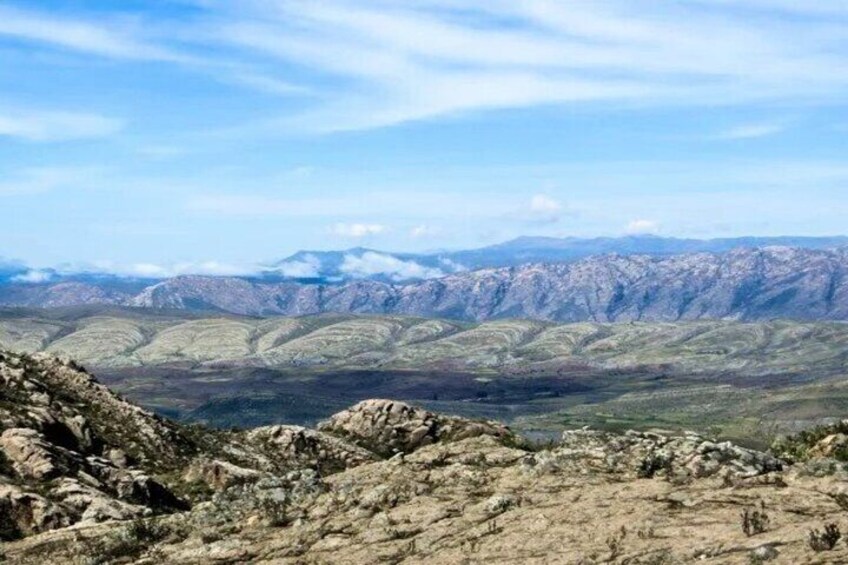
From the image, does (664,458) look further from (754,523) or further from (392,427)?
(392,427)

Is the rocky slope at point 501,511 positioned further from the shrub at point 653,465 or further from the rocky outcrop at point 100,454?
the rocky outcrop at point 100,454

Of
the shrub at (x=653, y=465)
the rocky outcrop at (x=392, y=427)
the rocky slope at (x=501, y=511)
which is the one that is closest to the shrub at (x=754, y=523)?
the rocky slope at (x=501, y=511)

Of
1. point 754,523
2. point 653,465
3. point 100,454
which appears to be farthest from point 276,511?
point 100,454

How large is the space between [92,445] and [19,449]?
8.38 m

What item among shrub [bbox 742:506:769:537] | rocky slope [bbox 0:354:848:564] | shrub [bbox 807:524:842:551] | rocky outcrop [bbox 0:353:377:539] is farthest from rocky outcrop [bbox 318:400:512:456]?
shrub [bbox 807:524:842:551]

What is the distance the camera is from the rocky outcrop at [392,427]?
264 ft

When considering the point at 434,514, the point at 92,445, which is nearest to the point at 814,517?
the point at 434,514

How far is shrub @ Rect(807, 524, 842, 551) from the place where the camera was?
1973 cm

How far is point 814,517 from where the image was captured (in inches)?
886

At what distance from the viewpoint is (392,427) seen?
83312mm

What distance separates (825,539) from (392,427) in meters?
65.1

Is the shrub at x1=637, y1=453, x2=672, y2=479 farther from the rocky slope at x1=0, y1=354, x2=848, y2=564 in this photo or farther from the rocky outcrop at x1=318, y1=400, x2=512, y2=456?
the rocky outcrop at x1=318, y1=400, x2=512, y2=456

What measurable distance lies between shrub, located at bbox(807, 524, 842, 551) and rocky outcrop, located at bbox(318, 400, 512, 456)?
5741 centimetres

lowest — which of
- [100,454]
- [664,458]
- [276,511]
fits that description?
[100,454]
